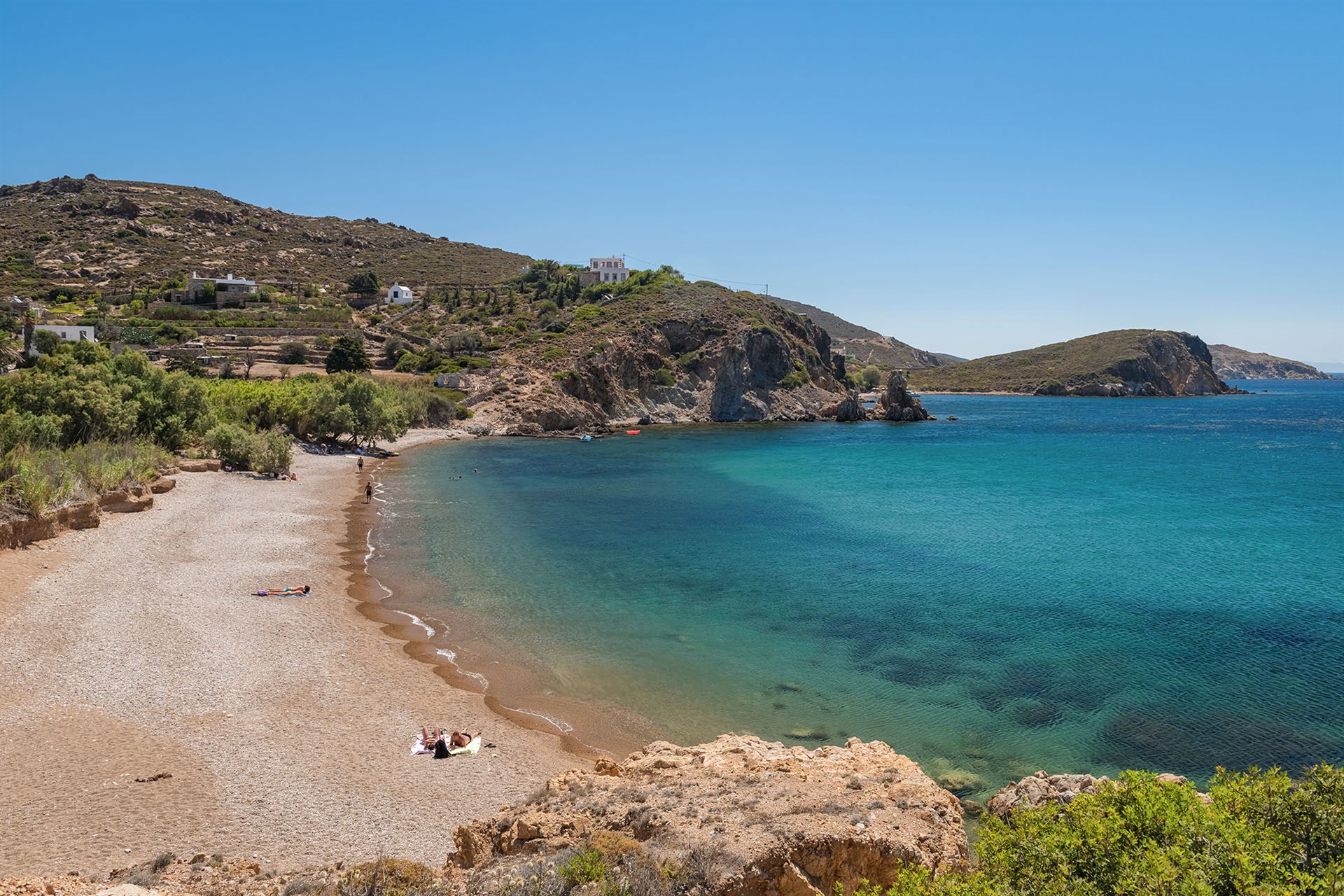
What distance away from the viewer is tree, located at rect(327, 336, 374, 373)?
263 feet

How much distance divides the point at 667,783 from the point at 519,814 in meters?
1.96

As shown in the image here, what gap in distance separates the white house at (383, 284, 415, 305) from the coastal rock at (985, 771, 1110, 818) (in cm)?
11797

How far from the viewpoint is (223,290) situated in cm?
10506

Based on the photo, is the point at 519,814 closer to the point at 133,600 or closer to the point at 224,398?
the point at 133,600

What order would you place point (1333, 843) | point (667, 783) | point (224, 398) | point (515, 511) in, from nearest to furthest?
1. point (1333, 843)
2. point (667, 783)
3. point (515, 511)
4. point (224, 398)

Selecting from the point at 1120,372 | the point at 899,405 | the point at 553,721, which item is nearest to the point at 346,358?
the point at 899,405

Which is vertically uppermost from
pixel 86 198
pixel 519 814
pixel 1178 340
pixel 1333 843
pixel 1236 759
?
pixel 86 198

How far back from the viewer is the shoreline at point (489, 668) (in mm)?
16859

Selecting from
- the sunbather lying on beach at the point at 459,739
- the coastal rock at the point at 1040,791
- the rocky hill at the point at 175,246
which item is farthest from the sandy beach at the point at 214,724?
the rocky hill at the point at 175,246

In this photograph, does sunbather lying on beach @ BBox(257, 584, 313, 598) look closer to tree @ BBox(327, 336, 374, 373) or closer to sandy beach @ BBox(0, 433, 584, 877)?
sandy beach @ BBox(0, 433, 584, 877)

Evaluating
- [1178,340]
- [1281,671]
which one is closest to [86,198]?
[1281,671]

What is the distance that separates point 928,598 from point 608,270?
116774mm

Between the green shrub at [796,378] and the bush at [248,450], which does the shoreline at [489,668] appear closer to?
the bush at [248,450]

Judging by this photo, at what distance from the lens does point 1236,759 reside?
1563 cm
